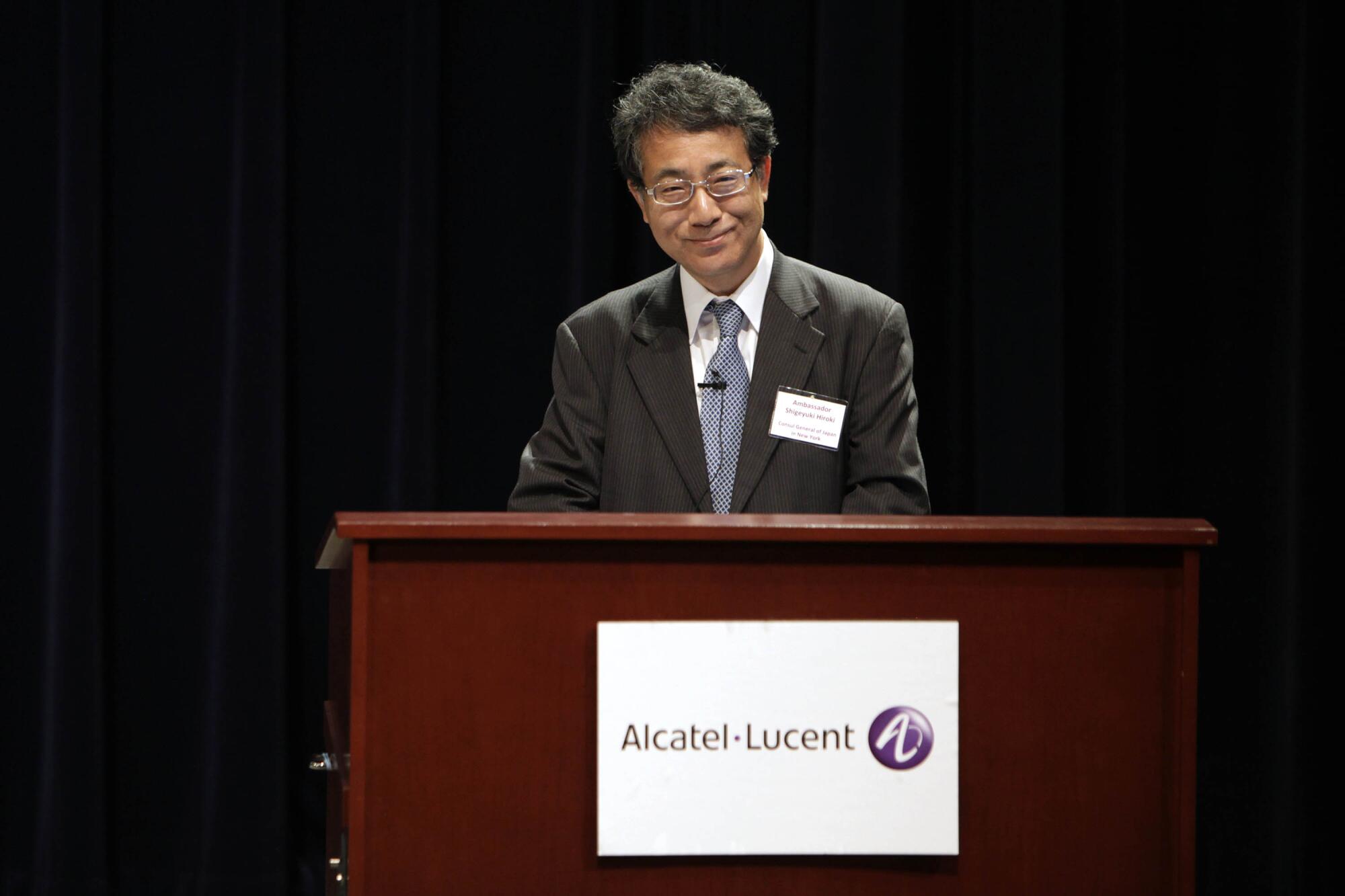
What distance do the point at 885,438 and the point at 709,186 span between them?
0.46 meters

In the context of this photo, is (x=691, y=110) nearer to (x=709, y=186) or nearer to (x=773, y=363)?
(x=709, y=186)

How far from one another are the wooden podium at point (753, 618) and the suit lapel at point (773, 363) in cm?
70

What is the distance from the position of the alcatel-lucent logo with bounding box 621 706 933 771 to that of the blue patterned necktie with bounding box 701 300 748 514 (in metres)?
0.78

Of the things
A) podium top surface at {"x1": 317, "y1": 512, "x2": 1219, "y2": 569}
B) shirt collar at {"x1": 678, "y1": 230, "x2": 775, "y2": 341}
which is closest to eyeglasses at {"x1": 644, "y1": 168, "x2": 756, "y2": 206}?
shirt collar at {"x1": 678, "y1": 230, "x2": 775, "y2": 341}

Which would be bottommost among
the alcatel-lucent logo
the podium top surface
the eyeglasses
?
the alcatel-lucent logo

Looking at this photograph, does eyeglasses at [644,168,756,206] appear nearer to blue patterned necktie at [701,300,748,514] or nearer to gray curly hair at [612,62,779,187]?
gray curly hair at [612,62,779,187]

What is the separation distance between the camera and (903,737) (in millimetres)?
1235

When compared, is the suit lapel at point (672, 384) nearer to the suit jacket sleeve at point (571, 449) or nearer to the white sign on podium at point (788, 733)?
the suit jacket sleeve at point (571, 449)

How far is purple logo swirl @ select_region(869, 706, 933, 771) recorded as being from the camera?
1232mm

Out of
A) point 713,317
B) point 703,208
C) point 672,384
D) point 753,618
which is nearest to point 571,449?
Answer: point 672,384

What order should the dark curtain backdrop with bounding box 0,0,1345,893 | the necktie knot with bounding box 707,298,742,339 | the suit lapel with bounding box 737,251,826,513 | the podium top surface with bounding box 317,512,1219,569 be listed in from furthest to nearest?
the dark curtain backdrop with bounding box 0,0,1345,893 → the necktie knot with bounding box 707,298,742,339 → the suit lapel with bounding box 737,251,826,513 → the podium top surface with bounding box 317,512,1219,569

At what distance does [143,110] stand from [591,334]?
1.40m

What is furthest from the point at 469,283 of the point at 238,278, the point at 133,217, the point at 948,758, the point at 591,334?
the point at 948,758

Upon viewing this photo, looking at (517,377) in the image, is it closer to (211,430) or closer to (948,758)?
(211,430)
